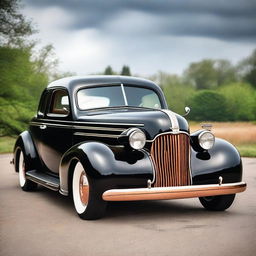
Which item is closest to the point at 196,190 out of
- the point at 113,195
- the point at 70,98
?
the point at 113,195

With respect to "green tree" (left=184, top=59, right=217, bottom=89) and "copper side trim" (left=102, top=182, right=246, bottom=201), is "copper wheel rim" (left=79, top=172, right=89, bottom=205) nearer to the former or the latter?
"copper side trim" (left=102, top=182, right=246, bottom=201)

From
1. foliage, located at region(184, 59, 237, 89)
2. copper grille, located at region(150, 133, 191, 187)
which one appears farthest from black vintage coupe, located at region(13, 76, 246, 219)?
foliage, located at region(184, 59, 237, 89)

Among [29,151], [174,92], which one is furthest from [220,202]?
[174,92]

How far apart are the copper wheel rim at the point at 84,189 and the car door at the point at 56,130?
1.13 m

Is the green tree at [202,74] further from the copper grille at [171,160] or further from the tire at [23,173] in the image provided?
the copper grille at [171,160]

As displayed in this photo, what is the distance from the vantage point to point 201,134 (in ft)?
23.0

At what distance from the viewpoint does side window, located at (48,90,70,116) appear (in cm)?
831

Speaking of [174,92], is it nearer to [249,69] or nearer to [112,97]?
[249,69]

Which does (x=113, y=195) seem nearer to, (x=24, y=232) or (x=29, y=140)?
(x=24, y=232)

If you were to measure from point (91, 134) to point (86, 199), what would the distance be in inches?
42.0

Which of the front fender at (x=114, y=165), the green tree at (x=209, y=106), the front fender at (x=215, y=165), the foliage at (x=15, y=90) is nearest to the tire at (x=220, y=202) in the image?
the front fender at (x=215, y=165)

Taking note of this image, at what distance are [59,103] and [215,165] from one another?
317cm

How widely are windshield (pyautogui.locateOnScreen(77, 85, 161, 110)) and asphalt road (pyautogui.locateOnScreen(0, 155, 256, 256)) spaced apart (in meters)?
1.57

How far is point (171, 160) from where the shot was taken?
6.64m
